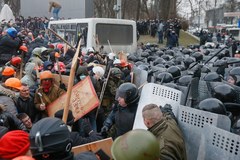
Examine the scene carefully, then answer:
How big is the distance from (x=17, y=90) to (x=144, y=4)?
42.7 meters

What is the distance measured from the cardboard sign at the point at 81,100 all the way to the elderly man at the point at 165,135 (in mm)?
1814

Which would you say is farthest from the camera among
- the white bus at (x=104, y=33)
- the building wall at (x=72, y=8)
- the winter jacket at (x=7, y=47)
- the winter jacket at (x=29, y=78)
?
the building wall at (x=72, y=8)

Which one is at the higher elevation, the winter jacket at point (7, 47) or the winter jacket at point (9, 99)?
the winter jacket at point (7, 47)

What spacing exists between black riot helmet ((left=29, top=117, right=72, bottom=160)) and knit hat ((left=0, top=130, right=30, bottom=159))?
15 cm

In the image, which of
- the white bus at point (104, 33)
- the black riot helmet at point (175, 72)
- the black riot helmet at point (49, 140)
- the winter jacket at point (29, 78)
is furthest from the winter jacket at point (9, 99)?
the white bus at point (104, 33)

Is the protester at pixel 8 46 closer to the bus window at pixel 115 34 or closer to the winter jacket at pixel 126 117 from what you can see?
the bus window at pixel 115 34

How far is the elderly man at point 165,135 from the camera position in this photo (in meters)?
3.65

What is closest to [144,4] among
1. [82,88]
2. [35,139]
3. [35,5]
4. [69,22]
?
[35,5]

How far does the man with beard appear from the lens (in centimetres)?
614

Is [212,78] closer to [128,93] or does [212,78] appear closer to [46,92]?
[128,93]

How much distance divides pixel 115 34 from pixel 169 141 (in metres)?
11.8

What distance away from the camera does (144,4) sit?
155ft

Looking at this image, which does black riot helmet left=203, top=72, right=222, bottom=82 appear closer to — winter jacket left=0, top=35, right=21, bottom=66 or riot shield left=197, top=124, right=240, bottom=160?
riot shield left=197, top=124, right=240, bottom=160

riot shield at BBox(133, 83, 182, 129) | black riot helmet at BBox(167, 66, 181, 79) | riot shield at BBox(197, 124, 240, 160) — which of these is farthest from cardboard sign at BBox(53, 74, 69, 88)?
riot shield at BBox(197, 124, 240, 160)
